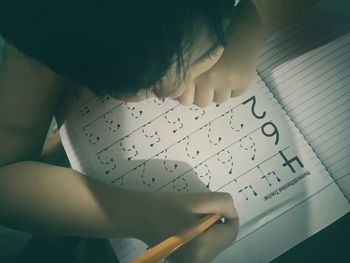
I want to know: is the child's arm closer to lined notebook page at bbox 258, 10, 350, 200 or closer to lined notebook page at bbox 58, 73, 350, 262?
lined notebook page at bbox 58, 73, 350, 262

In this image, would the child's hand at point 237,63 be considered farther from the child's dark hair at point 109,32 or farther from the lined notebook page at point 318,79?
the child's dark hair at point 109,32

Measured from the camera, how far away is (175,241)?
0.46m

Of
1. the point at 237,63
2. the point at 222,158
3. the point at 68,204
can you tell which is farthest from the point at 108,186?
the point at 237,63

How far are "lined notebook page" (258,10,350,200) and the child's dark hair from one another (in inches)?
8.3

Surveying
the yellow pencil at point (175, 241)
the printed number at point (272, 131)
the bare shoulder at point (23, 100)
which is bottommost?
the yellow pencil at point (175, 241)

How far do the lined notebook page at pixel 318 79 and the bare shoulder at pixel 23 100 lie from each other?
0.34 meters

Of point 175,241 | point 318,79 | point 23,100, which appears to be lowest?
point 175,241

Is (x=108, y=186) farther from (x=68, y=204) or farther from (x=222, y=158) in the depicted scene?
(x=222, y=158)

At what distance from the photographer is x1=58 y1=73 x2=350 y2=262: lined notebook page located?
1.63 ft

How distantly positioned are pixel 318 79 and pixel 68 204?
1.41ft

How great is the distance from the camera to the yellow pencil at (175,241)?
438mm

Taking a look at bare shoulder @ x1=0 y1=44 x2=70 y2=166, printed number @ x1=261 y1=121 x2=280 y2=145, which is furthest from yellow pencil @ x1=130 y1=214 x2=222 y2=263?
bare shoulder @ x1=0 y1=44 x2=70 y2=166

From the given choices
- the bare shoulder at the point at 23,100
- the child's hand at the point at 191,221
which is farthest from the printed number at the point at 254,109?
the bare shoulder at the point at 23,100

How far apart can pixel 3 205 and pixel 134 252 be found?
0.74ft
